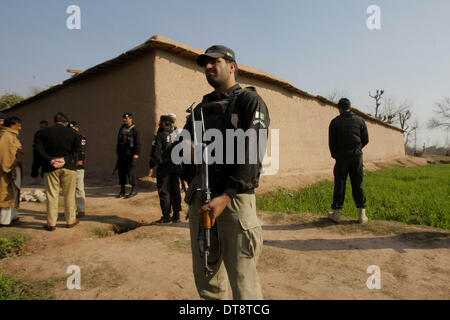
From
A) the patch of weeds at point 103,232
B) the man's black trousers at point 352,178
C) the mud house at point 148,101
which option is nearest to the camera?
the patch of weeds at point 103,232

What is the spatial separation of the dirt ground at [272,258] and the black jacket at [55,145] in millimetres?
1017

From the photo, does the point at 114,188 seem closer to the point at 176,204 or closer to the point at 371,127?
the point at 176,204

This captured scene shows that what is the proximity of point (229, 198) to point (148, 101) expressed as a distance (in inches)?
260

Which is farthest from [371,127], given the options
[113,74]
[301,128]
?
[113,74]

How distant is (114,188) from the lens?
7523mm

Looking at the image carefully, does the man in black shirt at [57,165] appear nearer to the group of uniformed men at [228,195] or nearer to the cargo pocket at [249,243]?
the group of uniformed men at [228,195]

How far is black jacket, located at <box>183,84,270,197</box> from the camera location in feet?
4.59

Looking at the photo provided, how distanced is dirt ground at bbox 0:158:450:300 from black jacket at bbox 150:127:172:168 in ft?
3.56

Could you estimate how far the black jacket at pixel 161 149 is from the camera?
4.57 meters

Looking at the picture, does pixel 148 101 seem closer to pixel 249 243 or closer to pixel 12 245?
pixel 12 245

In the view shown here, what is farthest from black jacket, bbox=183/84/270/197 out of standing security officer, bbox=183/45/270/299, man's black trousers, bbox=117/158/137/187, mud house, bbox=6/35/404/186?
mud house, bbox=6/35/404/186

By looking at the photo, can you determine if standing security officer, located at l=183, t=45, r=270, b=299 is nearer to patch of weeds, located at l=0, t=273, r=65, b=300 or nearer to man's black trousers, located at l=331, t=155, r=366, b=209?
patch of weeds, located at l=0, t=273, r=65, b=300

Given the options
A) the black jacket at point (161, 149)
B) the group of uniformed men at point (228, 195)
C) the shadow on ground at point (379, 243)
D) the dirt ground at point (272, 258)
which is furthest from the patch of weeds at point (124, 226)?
the group of uniformed men at point (228, 195)

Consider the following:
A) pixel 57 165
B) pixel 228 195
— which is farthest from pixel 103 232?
pixel 228 195
